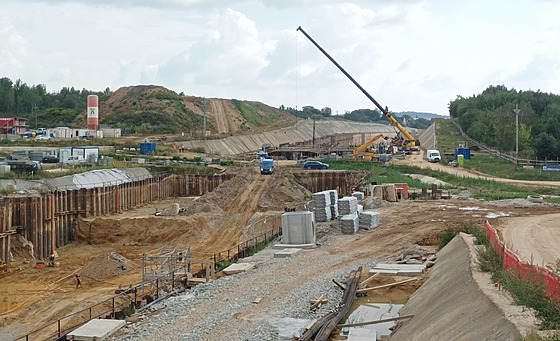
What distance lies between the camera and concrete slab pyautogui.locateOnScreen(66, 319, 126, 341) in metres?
19.4

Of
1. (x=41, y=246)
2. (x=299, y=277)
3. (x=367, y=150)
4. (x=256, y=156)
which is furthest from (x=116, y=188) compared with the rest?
(x=367, y=150)

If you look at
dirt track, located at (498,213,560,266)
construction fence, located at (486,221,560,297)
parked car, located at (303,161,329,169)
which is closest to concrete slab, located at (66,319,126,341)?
construction fence, located at (486,221,560,297)

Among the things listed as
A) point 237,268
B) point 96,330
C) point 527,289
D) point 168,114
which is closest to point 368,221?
point 237,268

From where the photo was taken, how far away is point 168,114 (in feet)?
406

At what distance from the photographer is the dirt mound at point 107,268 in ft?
109

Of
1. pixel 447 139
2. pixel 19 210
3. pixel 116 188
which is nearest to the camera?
pixel 19 210

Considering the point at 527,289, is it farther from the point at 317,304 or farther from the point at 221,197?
the point at 221,197

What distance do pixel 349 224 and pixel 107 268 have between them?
13.9 meters

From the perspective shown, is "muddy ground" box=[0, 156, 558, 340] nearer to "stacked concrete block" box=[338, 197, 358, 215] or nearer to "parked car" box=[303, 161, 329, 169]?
"stacked concrete block" box=[338, 197, 358, 215]

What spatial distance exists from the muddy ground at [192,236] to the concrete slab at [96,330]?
5869 millimetres

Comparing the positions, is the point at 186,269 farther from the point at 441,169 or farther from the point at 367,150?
the point at 367,150

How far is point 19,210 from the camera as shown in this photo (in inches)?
1487

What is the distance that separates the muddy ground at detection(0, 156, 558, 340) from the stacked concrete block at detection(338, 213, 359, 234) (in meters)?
0.62

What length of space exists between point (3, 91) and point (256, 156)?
110 meters
